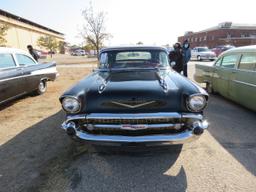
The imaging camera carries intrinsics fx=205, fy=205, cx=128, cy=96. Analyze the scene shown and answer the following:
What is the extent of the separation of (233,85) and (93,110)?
418cm

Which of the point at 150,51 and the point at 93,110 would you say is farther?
the point at 150,51

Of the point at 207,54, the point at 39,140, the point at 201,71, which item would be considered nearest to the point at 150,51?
the point at 39,140

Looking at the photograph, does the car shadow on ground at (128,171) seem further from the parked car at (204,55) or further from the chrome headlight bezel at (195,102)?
the parked car at (204,55)

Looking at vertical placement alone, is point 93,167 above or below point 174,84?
below

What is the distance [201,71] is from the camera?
7559mm

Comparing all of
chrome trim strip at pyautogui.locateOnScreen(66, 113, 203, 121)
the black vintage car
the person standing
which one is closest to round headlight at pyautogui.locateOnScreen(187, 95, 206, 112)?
the black vintage car

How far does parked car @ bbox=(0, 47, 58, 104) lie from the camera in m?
5.44

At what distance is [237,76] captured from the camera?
17.0 ft

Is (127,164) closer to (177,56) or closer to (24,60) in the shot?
(24,60)

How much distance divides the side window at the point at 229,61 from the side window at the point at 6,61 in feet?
20.5

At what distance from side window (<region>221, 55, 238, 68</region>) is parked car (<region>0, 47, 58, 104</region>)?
6051mm

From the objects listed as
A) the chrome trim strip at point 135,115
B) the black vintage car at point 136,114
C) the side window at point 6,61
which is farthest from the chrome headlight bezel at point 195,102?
the side window at point 6,61

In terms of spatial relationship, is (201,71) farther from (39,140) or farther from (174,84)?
(39,140)

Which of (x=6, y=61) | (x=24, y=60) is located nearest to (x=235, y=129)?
(x=6, y=61)
